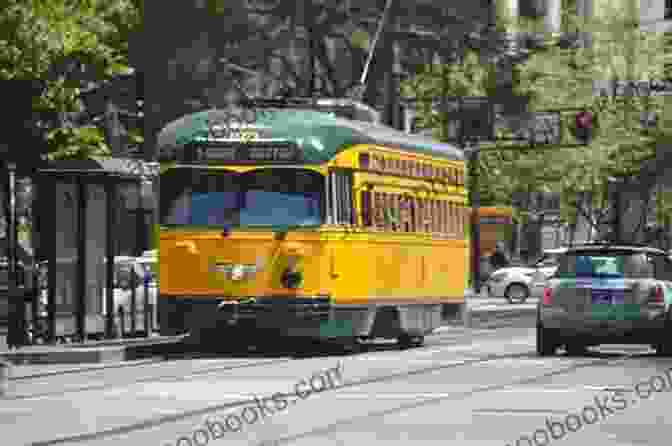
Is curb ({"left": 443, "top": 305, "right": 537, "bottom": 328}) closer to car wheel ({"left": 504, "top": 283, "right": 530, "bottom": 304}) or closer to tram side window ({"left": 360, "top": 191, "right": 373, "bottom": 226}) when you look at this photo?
car wheel ({"left": 504, "top": 283, "right": 530, "bottom": 304})

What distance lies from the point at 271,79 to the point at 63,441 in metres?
44.1

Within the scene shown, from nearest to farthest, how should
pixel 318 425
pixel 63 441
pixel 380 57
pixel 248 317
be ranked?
pixel 63 441
pixel 318 425
pixel 248 317
pixel 380 57

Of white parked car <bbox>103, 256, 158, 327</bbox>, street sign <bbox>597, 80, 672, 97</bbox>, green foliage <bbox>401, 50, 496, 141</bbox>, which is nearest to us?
white parked car <bbox>103, 256, 158, 327</bbox>

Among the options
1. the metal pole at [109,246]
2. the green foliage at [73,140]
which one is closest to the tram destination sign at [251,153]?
the metal pole at [109,246]

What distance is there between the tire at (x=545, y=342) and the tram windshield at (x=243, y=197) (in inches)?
129

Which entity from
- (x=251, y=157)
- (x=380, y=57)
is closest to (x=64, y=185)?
(x=251, y=157)

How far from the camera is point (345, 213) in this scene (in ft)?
98.4

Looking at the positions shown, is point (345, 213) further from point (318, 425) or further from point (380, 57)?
point (380, 57)

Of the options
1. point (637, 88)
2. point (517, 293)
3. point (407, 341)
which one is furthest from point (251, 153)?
point (637, 88)

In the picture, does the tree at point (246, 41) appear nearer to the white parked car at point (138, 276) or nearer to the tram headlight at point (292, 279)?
the white parked car at point (138, 276)

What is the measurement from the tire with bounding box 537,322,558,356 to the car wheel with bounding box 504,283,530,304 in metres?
39.0

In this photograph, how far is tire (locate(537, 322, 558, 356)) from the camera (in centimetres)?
2881

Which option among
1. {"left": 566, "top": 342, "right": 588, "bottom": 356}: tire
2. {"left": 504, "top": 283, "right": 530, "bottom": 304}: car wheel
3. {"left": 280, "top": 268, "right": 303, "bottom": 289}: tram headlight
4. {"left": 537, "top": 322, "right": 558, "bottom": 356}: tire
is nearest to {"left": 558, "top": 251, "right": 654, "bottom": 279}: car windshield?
{"left": 537, "top": 322, "right": 558, "bottom": 356}: tire

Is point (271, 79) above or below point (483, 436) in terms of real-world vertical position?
above
